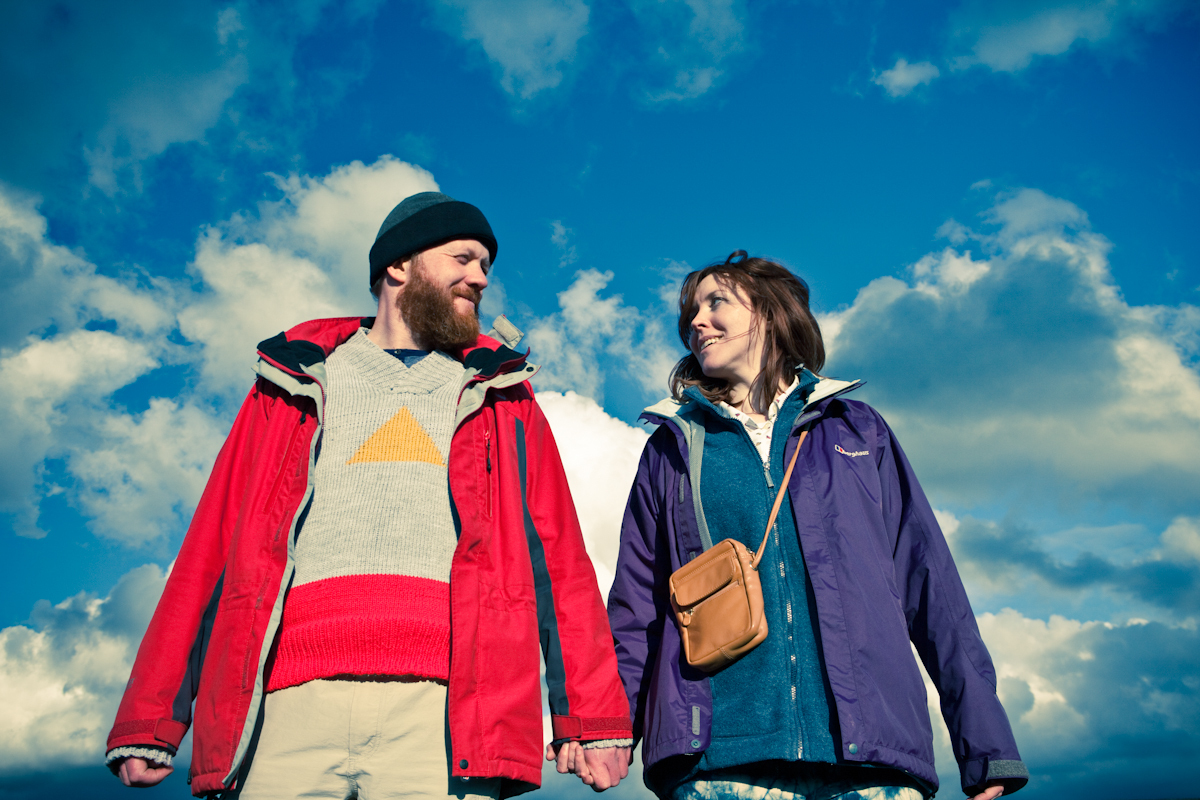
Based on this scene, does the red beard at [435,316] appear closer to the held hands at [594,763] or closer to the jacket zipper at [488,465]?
the jacket zipper at [488,465]

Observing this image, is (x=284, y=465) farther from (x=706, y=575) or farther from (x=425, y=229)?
(x=706, y=575)

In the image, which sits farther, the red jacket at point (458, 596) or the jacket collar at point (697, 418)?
the jacket collar at point (697, 418)

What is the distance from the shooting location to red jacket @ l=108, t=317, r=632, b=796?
3607mm

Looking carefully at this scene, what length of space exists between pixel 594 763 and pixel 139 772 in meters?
1.94

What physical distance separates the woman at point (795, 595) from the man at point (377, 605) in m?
0.45

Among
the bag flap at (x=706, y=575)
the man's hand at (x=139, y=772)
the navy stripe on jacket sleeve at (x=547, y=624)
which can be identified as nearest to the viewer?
the man's hand at (x=139, y=772)

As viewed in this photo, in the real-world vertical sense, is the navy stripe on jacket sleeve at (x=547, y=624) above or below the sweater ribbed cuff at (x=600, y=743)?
above

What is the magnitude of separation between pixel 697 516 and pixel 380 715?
1.86 meters

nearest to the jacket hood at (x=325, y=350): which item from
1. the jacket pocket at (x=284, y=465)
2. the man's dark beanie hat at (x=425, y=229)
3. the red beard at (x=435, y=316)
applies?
the red beard at (x=435, y=316)

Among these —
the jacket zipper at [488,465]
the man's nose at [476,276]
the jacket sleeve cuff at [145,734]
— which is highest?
the man's nose at [476,276]

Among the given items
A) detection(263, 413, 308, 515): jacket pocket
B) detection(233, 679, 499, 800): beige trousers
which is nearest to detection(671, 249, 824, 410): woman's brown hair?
detection(263, 413, 308, 515): jacket pocket

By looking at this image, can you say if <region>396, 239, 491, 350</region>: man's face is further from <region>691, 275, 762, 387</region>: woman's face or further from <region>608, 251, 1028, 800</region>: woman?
<region>691, 275, 762, 387</region>: woman's face

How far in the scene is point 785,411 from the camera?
15.2ft

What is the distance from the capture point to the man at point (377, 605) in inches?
139
